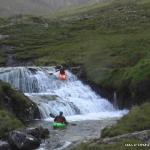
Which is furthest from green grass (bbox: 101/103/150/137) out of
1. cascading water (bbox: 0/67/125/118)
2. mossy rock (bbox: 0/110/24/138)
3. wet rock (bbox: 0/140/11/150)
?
cascading water (bbox: 0/67/125/118)

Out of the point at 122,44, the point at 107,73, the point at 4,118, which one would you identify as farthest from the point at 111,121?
the point at 122,44

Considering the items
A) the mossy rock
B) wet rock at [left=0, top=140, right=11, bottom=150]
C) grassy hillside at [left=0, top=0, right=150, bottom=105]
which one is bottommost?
wet rock at [left=0, top=140, right=11, bottom=150]

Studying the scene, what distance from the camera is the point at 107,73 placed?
75938 mm

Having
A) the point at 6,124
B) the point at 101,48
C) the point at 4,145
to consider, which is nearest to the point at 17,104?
the point at 6,124

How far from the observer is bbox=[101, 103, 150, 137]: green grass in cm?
3631

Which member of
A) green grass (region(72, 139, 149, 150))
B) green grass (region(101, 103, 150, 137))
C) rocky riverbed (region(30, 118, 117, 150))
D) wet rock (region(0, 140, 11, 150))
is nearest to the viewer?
green grass (region(72, 139, 149, 150))

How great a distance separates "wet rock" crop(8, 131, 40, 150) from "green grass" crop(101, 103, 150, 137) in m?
5.94

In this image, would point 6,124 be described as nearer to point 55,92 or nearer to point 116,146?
point 116,146

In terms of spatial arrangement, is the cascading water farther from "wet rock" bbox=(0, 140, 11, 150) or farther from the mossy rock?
"wet rock" bbox=(0, 140, 11, 150)

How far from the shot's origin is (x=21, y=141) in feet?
133

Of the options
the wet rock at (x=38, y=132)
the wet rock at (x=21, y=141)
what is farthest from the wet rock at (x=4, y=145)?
the wet rock at (x=38, y=132)

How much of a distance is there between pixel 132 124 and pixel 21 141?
876 centimetres

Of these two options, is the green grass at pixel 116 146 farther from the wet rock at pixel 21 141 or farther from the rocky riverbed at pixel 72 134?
the wet rock at pixel 21 141

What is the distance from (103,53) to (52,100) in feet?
96.1
